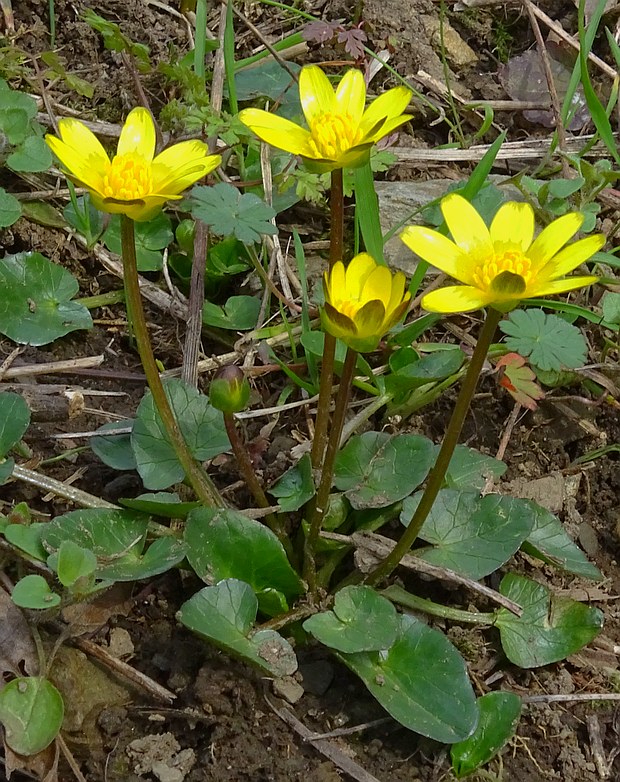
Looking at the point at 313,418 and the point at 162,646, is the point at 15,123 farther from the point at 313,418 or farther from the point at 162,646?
the point at 162,646

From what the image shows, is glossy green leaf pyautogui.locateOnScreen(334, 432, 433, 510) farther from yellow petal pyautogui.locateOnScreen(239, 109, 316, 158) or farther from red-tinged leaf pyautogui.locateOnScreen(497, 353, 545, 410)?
yellow petal pyautogui.locateOnScreen(239, 109, 316, 158)

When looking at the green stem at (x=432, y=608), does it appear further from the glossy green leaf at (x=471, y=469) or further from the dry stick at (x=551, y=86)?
the dry stick at (x=551, y=86)

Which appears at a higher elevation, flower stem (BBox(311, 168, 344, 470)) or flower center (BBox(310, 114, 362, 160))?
flower center (BBox(310, 114, 362, 160))

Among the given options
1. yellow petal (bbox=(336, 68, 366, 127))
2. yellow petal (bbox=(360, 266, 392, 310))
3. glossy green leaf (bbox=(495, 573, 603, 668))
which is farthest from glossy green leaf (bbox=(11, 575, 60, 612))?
yellow petal (bbox=(336, 68, 366, 127))

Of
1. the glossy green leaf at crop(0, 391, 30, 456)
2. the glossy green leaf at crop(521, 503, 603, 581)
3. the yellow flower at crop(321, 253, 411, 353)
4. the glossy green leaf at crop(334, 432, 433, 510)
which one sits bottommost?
the glossy green leaf at crop(521, 503, 603, 581)

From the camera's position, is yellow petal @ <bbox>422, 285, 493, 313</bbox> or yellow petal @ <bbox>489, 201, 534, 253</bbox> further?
yellow petal @ <bbox>489, 201, 534, 253</bbox>

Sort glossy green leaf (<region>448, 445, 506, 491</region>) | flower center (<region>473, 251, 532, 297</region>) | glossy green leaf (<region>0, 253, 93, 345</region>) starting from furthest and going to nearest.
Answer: glossy green leaf (<region>0, 253, 93, 345</region>), glossy green leaf (<region>448, 445, 506, 491</region>), flower center (<region>473, 251, 532, 297</region>)
